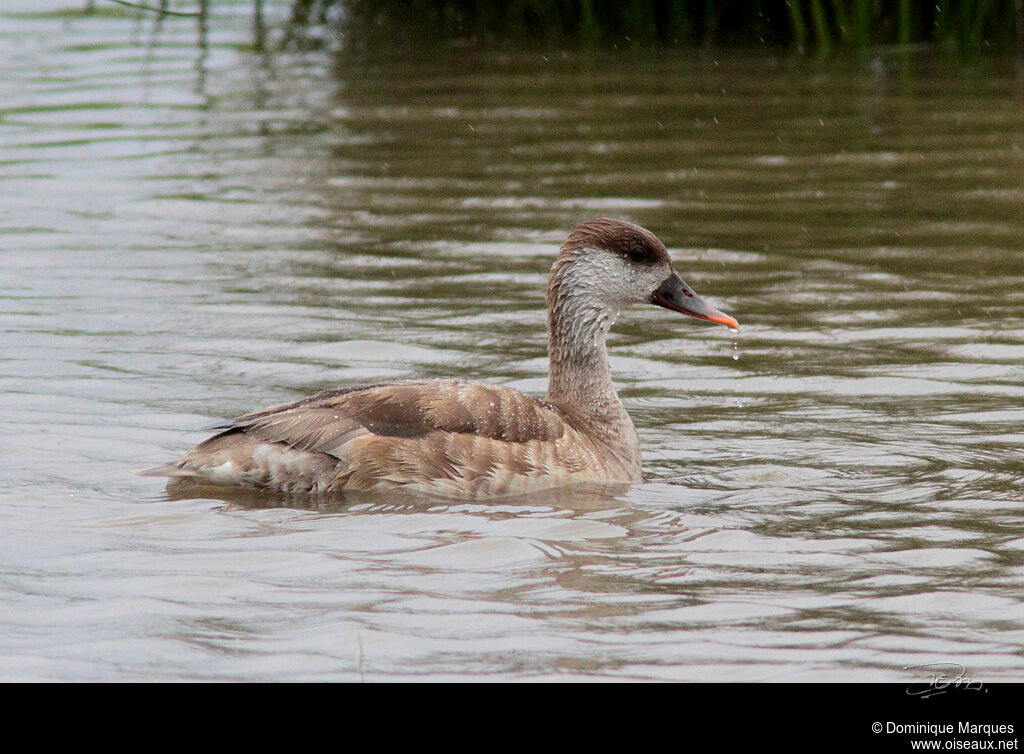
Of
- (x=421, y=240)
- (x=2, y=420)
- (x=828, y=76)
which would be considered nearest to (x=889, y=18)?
(x=828, y=76)

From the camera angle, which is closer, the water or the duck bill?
the water

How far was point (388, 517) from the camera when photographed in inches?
310

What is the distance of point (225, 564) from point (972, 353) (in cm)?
546

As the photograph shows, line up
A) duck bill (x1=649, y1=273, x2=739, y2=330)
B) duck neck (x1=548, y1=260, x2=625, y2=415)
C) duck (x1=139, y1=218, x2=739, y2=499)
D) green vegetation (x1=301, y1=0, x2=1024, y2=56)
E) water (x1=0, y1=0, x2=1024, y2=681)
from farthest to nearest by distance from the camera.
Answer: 1. green vegetation (x1=301, y1=0, x2=1024, y2=56)
2. duck bill (x1=649, y1=273, x2=739, y2=330)
3. duck neck (x1=548, y1=260, x2=625, y2=415)
4. duck (x1=139, y1=218, x2=739, y2=499)
5. water (x1=0, y1=0, x2=1024, y2=681)

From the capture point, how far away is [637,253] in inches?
368

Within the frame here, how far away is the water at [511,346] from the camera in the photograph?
6422 millimetres

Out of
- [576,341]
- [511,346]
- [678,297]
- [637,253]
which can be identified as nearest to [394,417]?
[576,341]

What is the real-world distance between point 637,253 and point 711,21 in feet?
39.5

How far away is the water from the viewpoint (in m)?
6.42
